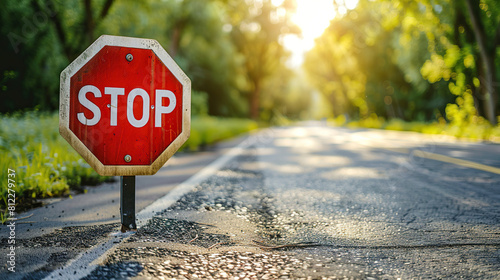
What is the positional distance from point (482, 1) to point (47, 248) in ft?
71.6

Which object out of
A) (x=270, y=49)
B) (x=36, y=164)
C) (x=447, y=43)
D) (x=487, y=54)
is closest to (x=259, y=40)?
(x=270, y=49)

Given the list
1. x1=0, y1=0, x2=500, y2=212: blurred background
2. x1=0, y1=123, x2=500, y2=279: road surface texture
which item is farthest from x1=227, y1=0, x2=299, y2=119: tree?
x1=0, y1=123, x2=500, y2=279: road surface texture

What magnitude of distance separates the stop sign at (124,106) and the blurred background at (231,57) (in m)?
1.86

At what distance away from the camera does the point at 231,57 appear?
37.5m

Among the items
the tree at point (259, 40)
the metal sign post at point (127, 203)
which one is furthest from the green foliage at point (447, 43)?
the metal sign post at point (127, 203)

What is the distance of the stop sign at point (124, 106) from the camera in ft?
9.19

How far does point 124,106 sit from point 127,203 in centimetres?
68

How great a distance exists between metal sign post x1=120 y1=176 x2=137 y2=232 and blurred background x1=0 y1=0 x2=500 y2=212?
1794 mm

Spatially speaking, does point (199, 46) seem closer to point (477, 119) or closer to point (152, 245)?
point (477, 119)

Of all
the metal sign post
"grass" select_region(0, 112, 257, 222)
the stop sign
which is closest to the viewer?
the stop sign

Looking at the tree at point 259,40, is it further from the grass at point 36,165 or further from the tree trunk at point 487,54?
the grass at point 36,165

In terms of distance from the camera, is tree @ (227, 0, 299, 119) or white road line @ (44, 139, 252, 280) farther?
tree @ (227, 0, 299, 119)

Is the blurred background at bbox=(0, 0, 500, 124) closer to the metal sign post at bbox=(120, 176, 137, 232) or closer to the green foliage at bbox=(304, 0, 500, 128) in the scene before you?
→ the green foliage at bbox=(304, 0, 500, 128)

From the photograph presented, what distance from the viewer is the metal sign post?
294cm
